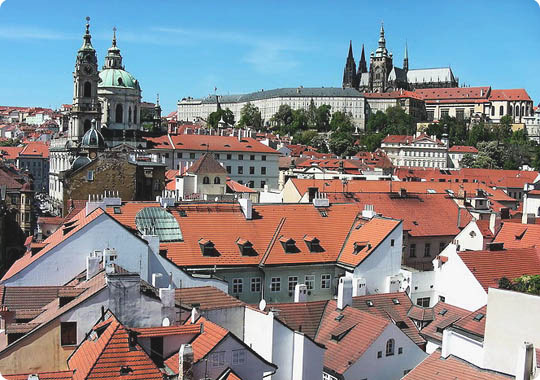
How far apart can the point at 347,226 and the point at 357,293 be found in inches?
186

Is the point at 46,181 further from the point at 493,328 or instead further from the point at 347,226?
the point at 493,328

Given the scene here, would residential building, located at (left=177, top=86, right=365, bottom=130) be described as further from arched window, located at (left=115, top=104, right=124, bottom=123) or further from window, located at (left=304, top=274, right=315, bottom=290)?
window, located at (left=304, top=274, right=315, bottom=290)

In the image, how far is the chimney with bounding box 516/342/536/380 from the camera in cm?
1209

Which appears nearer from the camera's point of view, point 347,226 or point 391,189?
point 347,226

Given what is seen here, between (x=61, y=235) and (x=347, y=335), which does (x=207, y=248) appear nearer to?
(x=61, y=235)

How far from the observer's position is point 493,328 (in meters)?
14.0

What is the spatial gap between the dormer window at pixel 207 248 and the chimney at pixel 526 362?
14046 mm

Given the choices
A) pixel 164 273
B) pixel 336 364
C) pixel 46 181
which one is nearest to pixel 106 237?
pixel 164 273

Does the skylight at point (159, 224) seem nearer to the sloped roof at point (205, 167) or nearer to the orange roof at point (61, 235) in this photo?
the orange roof at point (61, 235)

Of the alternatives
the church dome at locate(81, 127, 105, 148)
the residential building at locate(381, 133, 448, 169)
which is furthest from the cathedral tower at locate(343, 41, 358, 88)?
the church dome at locate(81, 127, 105, 148)

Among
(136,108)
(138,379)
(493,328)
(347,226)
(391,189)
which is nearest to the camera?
(138,379)

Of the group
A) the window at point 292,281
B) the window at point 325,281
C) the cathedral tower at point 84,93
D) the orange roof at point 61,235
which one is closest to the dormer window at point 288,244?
the window at point 292,281

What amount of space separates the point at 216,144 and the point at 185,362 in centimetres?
6221

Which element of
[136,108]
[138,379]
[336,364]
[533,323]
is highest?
[136,108]
